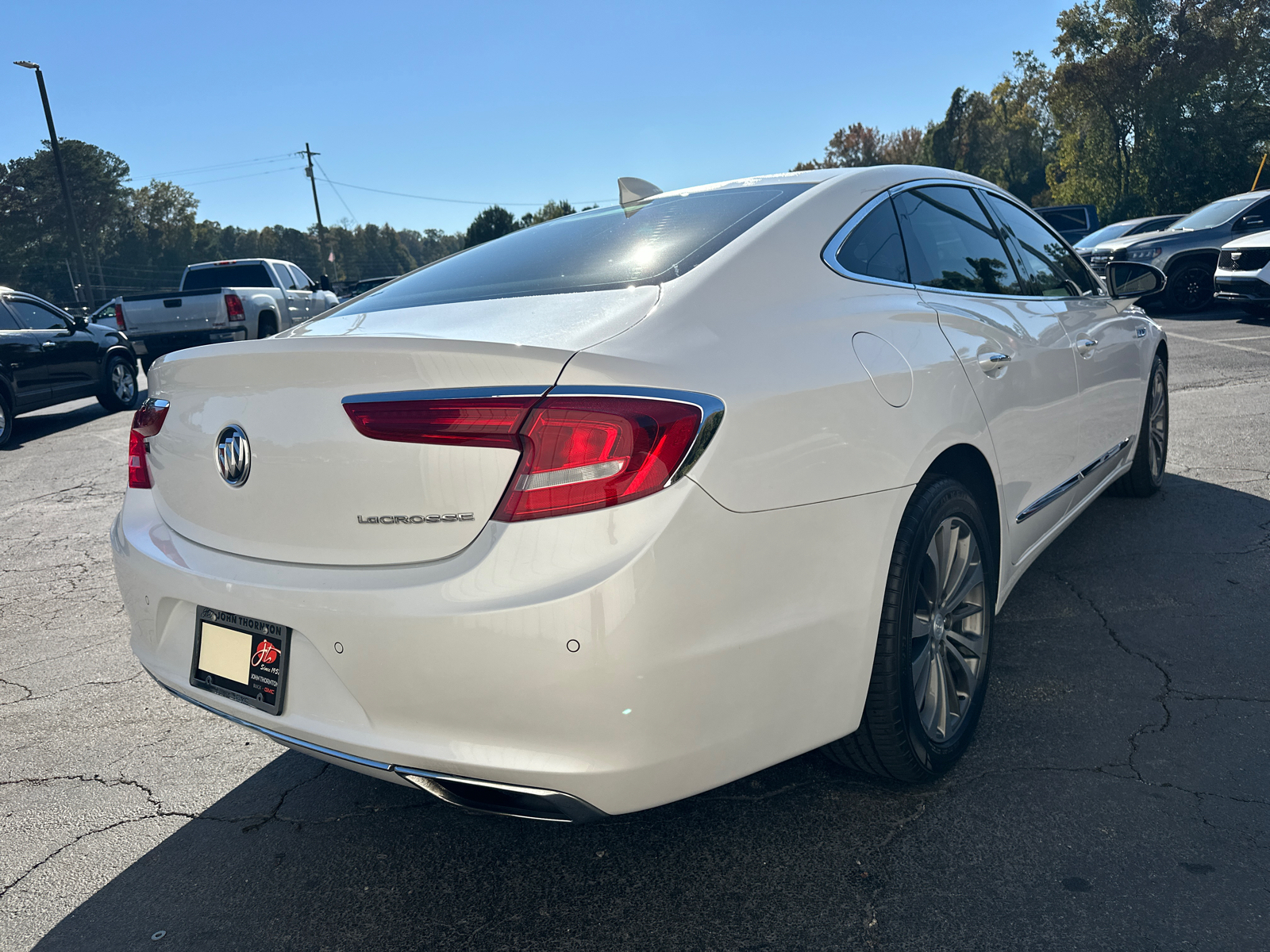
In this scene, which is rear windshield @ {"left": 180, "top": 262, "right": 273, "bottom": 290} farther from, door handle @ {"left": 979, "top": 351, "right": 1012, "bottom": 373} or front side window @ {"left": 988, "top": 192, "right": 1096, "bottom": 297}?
door handle @ {"left": 979, "top": 351, "right": 1012, "bottom": 373}

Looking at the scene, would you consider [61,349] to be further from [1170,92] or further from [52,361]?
[1170,92]

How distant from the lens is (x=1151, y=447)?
4.82m

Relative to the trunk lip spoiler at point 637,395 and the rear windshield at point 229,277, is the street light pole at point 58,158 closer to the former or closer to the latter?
the rear windshield at point 229,277

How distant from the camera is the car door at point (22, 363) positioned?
392 inches

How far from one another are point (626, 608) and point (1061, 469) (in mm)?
2287

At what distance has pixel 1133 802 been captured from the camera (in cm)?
230

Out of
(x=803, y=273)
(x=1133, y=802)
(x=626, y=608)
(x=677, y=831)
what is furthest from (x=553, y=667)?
(x=1133, y=802)

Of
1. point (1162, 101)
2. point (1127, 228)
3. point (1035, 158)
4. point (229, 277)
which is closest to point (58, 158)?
point (229, 277)

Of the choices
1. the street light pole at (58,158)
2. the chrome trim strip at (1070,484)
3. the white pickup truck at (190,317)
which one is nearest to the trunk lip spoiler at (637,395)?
the chrome trim strip at (1070,484)

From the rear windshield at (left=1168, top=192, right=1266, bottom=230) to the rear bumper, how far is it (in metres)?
15.1

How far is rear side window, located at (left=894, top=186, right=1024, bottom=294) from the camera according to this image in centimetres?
276

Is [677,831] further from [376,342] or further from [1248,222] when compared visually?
[1248,222]

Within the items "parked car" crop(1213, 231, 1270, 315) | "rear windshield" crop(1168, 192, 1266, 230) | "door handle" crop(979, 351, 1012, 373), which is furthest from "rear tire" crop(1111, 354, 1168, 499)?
"rear windshield" crop(1168, 192, 1266, 230)

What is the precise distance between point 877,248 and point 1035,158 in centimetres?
7895
